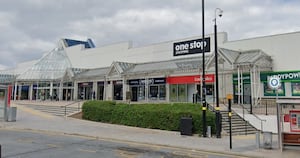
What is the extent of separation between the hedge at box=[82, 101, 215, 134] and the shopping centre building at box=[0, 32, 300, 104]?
15.6ft

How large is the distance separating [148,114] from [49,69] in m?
35.8

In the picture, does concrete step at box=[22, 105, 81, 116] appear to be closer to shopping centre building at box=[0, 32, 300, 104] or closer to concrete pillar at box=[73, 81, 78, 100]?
shopping centre building at box=[0, 32, 300, 104]

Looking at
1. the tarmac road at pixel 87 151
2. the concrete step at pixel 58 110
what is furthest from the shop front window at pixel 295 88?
the concrete step at pixel 58 110

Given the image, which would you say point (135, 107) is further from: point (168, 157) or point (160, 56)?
point (160, 56)

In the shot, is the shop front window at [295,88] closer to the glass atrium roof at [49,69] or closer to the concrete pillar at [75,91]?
the concrete pillar at [75,91]

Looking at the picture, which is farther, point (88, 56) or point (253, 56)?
point (88, 56)

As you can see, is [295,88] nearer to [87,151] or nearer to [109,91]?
[87,151]

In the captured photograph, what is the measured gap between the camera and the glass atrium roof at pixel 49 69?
49000 mm

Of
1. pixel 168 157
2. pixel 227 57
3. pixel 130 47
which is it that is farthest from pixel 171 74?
pixel 168 157

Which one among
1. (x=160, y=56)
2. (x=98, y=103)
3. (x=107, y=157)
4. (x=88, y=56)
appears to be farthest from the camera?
(x=88, y=56)

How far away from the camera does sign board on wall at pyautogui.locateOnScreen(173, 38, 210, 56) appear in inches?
1300

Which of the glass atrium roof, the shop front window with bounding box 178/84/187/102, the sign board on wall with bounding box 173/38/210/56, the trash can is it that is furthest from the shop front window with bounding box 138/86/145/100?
the trash can

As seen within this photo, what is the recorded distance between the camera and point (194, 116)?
57.1 feet

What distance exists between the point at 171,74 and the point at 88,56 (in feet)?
69.5
